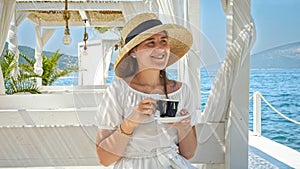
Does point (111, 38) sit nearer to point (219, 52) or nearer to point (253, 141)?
point (219, 52)

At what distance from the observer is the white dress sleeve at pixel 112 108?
3.32ft

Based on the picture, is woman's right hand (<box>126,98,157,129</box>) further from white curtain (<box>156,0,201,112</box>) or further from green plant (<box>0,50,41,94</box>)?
green plant (<box>0,50,41,94</box>)

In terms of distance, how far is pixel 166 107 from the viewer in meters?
0.95

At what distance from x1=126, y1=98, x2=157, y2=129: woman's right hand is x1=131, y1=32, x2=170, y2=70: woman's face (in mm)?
97

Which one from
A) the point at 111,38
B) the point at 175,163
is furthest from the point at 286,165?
the point at 111,38

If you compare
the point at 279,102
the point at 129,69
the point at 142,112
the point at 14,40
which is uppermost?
the point at 14,40

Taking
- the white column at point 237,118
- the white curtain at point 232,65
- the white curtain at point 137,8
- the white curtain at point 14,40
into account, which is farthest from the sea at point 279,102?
the white curtain at point 232,65

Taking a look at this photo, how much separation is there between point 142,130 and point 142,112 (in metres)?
0.08

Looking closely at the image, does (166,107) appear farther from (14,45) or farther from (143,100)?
(14,45)

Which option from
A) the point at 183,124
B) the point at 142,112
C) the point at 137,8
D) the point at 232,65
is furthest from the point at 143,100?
the point at 137,8

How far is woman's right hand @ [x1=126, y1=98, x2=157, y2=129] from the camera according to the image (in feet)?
3.08

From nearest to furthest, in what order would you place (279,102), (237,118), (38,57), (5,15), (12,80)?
(237,118) < (5,15) < (12,80) < (38,57) < (279,102)

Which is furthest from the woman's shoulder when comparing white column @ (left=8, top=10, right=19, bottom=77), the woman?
white column @ (left=8, top=10, right=19, bottom=77)

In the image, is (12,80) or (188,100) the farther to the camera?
(12,80)
